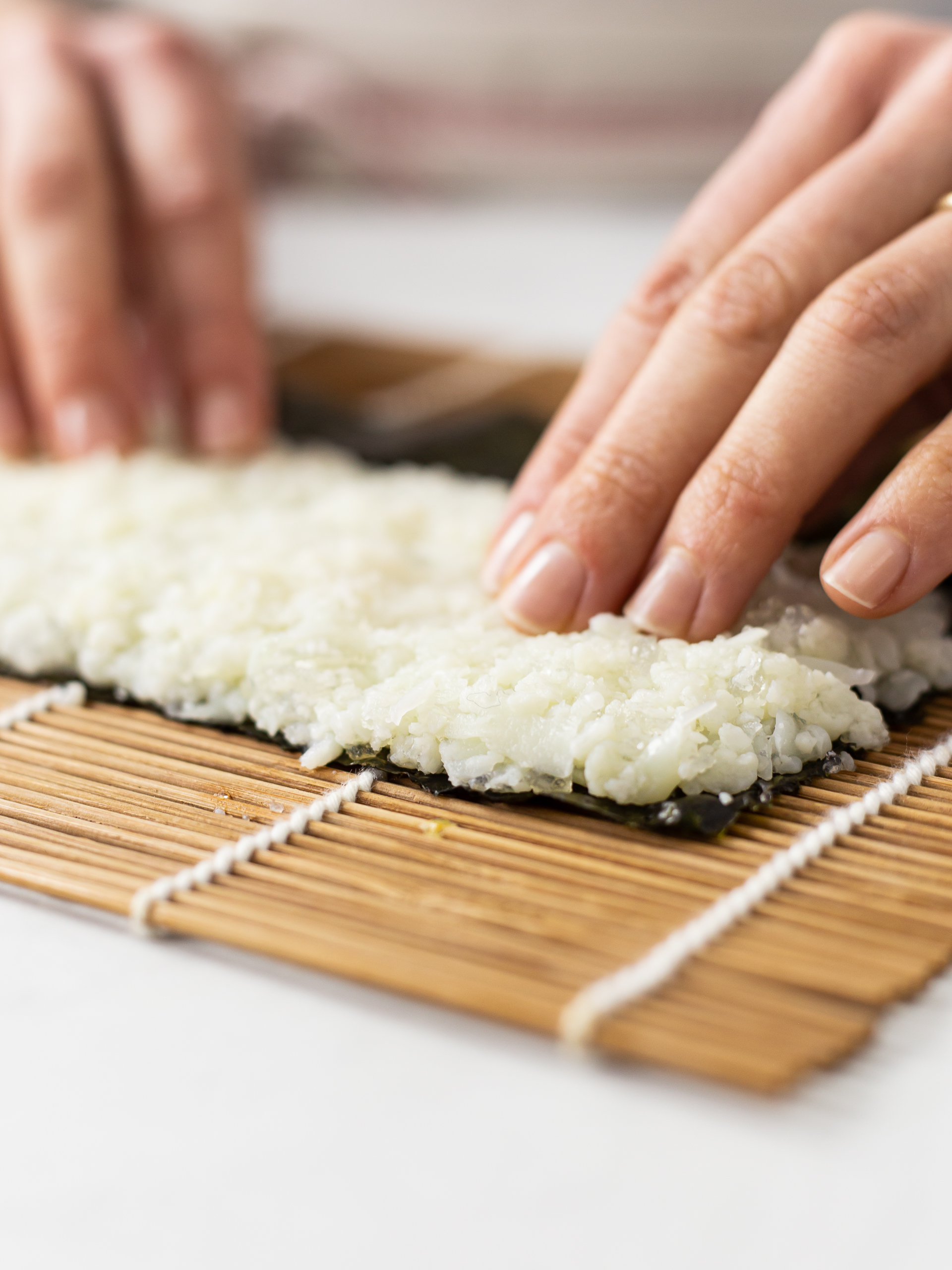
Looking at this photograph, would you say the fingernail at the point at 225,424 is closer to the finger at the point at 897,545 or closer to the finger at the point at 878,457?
the finger at the point at 878,457

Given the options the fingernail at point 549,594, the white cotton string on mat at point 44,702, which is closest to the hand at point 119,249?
the white cotton string on mat at point 44,702

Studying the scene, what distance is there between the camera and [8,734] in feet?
3.27

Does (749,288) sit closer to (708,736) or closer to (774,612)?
(774,612)

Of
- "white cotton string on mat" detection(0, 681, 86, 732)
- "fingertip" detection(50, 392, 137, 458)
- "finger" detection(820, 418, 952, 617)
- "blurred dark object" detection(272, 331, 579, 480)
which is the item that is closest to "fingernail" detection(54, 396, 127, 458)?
"fingertip" detection(50, 392, 137, 458)

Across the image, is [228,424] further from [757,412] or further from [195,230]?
[757,412]

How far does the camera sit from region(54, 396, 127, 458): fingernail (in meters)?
1.52

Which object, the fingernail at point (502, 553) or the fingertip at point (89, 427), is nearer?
the fingernail at point (502, 553)

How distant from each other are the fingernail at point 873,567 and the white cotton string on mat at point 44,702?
2.03ft

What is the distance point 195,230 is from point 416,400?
41 centimetres

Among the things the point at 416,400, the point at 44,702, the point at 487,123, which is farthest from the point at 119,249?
the point at 487,123

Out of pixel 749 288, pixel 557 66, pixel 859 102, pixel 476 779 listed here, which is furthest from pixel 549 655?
pixel 557 66

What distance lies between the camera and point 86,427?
1528 mm

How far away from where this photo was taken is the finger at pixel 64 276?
1.56 m

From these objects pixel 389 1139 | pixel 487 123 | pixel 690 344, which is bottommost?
pixel 389 1139
